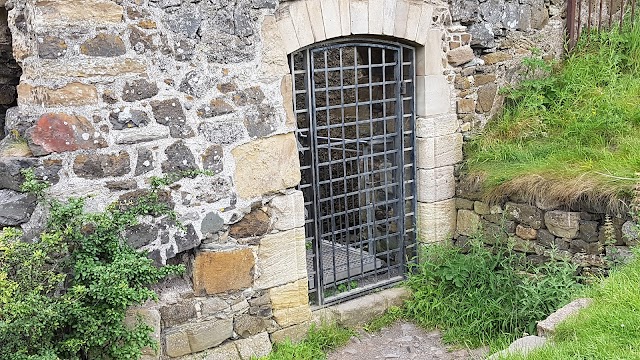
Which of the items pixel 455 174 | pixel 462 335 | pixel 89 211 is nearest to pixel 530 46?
pixel 455 174

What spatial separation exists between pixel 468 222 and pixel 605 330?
2.43 m

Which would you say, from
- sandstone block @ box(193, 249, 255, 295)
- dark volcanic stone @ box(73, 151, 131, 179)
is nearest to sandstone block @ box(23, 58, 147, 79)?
dark volcanic stone @ box(73, 151, 131, 179)

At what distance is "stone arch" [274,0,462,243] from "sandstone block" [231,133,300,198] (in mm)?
659

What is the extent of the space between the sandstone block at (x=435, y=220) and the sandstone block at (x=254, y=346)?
→ 68.5 inches

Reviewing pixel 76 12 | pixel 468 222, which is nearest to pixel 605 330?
pixel 468 222

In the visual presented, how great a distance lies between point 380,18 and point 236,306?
240cm

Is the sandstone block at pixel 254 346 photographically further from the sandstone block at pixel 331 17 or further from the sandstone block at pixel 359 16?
the sandstone block at pixel 359 16

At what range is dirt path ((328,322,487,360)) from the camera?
15.7 feet

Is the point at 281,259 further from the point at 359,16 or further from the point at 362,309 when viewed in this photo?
the point at 359,16

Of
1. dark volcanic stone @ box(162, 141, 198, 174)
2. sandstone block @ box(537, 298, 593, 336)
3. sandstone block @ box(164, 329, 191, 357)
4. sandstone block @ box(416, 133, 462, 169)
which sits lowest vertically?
sandstone block @ box(164, 329, 191, 357)

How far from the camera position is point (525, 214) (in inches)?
198

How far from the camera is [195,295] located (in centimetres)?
420

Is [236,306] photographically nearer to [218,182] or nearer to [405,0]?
[218,182]

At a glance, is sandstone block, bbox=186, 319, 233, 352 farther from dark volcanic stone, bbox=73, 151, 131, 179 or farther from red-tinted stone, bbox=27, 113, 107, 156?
red-tinted stone, bbox=27, 113, 107, 156
